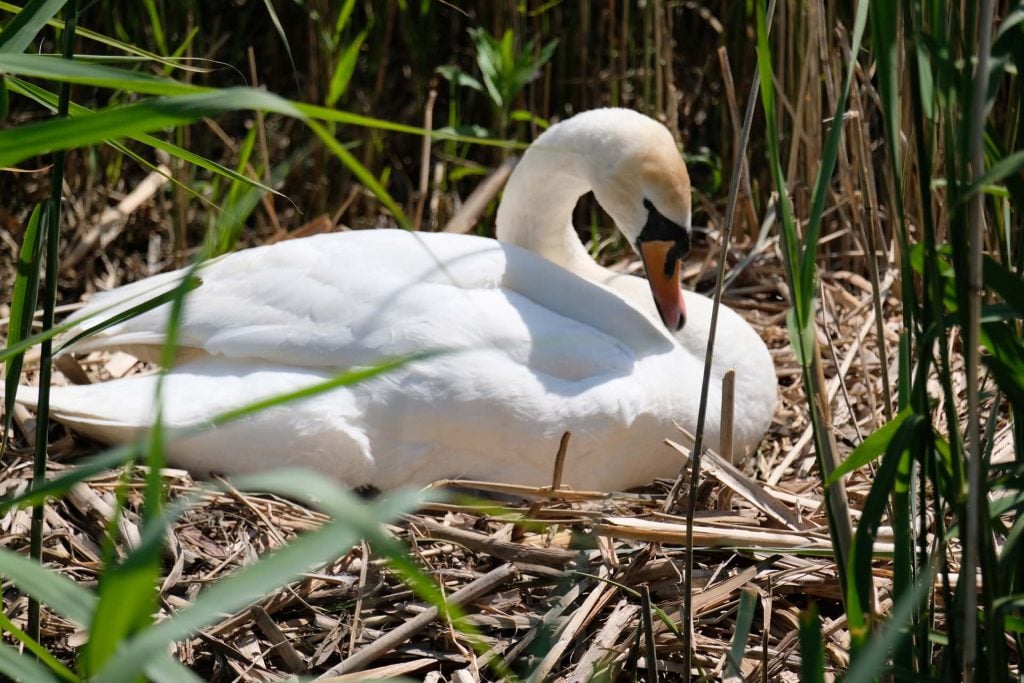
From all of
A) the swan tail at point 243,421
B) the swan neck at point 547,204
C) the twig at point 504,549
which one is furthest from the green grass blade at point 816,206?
the swan neck at point 547,204

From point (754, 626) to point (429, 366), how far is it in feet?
2.57

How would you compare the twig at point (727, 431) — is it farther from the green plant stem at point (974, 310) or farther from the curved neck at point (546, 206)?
the green plant stem at point (974, 310)

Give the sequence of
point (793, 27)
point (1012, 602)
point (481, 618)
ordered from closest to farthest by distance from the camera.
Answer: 1. point (1012, 602)
2. point (481, 618)
3. point (793, 27)

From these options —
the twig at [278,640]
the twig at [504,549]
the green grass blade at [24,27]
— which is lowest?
the twig at [278,640]

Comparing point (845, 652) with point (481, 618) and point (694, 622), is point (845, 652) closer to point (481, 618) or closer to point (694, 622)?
point (694, 622)

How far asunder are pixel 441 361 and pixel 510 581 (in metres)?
0.49

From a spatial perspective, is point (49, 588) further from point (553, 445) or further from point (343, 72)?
point (343, 72)

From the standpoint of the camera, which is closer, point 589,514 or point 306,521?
point 589,514

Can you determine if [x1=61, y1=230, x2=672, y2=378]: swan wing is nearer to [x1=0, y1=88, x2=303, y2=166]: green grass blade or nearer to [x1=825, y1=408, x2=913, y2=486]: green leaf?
[x1=825, y1=408, x2=913, y2=486]: green leaf

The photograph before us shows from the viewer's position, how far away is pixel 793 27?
11.2 ft

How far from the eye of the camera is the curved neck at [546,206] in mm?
2951

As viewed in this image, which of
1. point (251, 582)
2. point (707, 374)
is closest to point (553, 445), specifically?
point (707, 374)

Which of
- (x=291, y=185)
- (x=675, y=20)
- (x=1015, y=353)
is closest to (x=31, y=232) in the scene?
(x=1015, y=353)

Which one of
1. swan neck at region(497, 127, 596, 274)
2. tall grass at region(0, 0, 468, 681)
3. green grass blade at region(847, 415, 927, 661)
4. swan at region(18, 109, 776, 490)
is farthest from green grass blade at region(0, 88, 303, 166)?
swan neck at region(497, 127, 596, 274)
